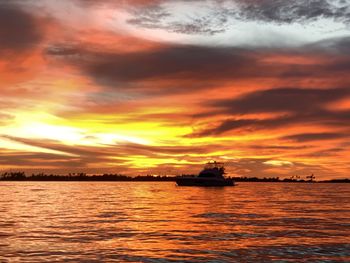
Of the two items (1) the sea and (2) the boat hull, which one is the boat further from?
(1) the sea

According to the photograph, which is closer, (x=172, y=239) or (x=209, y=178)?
(x=172, y=239)

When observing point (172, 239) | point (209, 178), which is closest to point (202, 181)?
point (209, 178)

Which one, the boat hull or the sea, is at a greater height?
the boat hull

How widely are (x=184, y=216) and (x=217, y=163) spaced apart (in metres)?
103

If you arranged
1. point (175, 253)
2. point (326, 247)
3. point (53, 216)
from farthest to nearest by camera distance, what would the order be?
point (53, 216)
point (326, 247)
point (175, 253)

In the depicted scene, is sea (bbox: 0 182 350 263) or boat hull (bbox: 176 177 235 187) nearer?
sea (bbox: 0 182 350 263)

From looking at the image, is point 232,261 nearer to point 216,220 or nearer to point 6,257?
point 6,257

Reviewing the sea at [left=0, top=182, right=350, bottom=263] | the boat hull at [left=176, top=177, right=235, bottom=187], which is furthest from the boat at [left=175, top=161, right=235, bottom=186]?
the sea at [left=0, top=182, right=350, bottom=263]

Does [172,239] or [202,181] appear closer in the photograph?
[172,239]

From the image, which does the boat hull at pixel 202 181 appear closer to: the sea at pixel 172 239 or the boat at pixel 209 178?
the boat at pixel 209 178

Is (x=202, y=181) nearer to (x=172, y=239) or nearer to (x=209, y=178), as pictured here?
(x=209, y=178)

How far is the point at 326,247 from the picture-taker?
3067cm

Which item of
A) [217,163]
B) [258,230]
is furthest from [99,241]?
[217,163]

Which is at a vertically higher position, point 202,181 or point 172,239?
point 202,181
